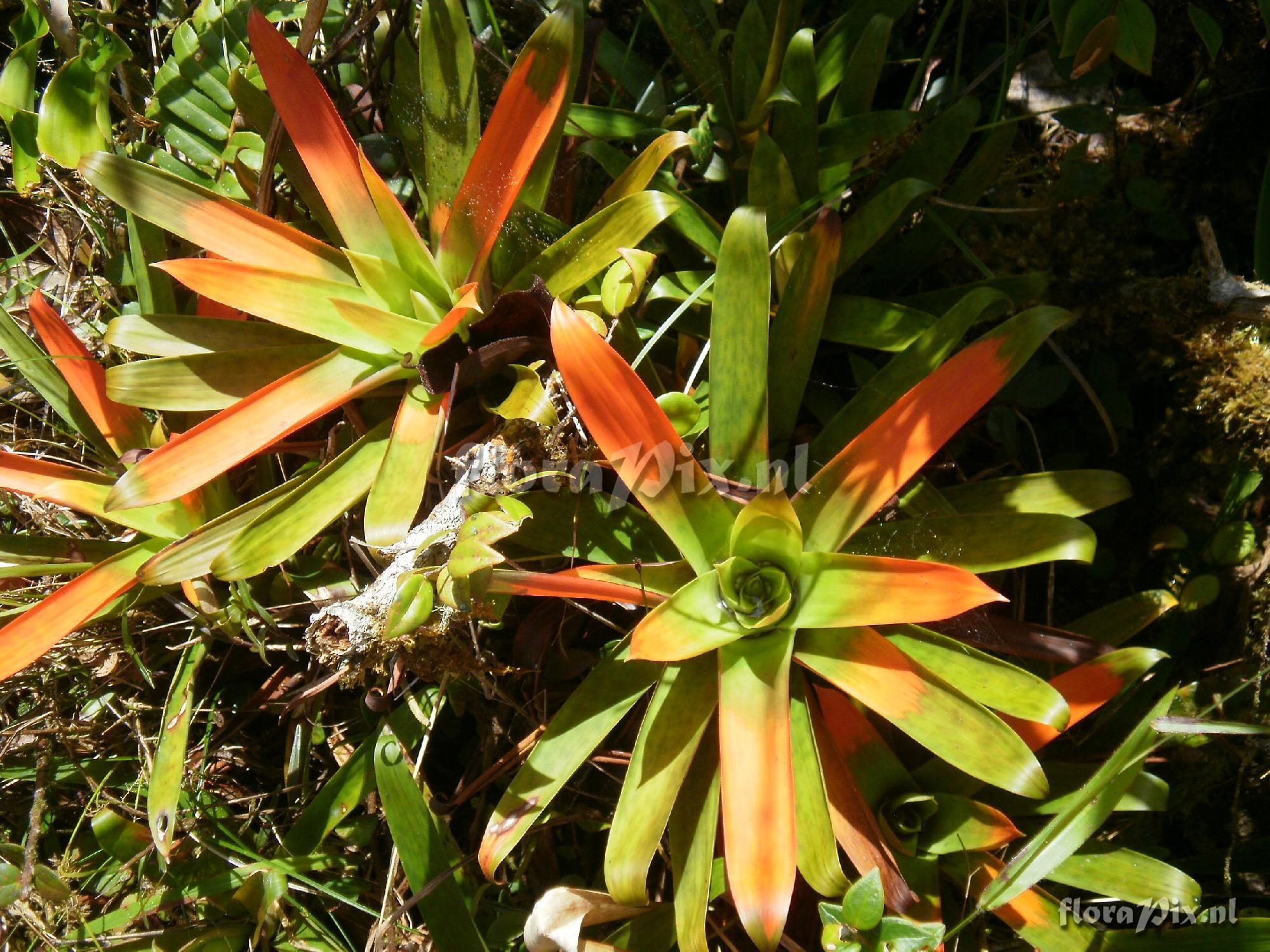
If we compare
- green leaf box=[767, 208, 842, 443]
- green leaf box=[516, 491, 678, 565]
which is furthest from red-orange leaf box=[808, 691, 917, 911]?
green leaf box=[767, 208, 842, 443]

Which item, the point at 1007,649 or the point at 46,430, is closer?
the point at 1007,649

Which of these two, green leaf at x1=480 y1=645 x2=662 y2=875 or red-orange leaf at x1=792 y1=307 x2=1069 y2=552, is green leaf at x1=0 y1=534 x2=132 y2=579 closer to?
green leaf at x1=480 y1=645 x2=662 y2=875

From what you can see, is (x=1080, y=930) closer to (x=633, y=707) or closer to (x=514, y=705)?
(x=633, y=707)

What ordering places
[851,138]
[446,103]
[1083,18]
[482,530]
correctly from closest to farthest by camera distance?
[482,530]
[1083,18]
[446,103]
[851,138]

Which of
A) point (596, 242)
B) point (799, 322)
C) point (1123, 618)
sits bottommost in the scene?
point (1123, 618)

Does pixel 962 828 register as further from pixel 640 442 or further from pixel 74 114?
pixel 74 114

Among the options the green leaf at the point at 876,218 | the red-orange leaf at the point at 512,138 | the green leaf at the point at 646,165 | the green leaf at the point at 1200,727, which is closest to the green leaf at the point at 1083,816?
the green leaf at the point at 1200,727

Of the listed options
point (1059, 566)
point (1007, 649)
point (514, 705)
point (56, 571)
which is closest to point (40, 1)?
point (56, 571)

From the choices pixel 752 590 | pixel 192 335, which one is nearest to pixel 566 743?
pixel 752 590
